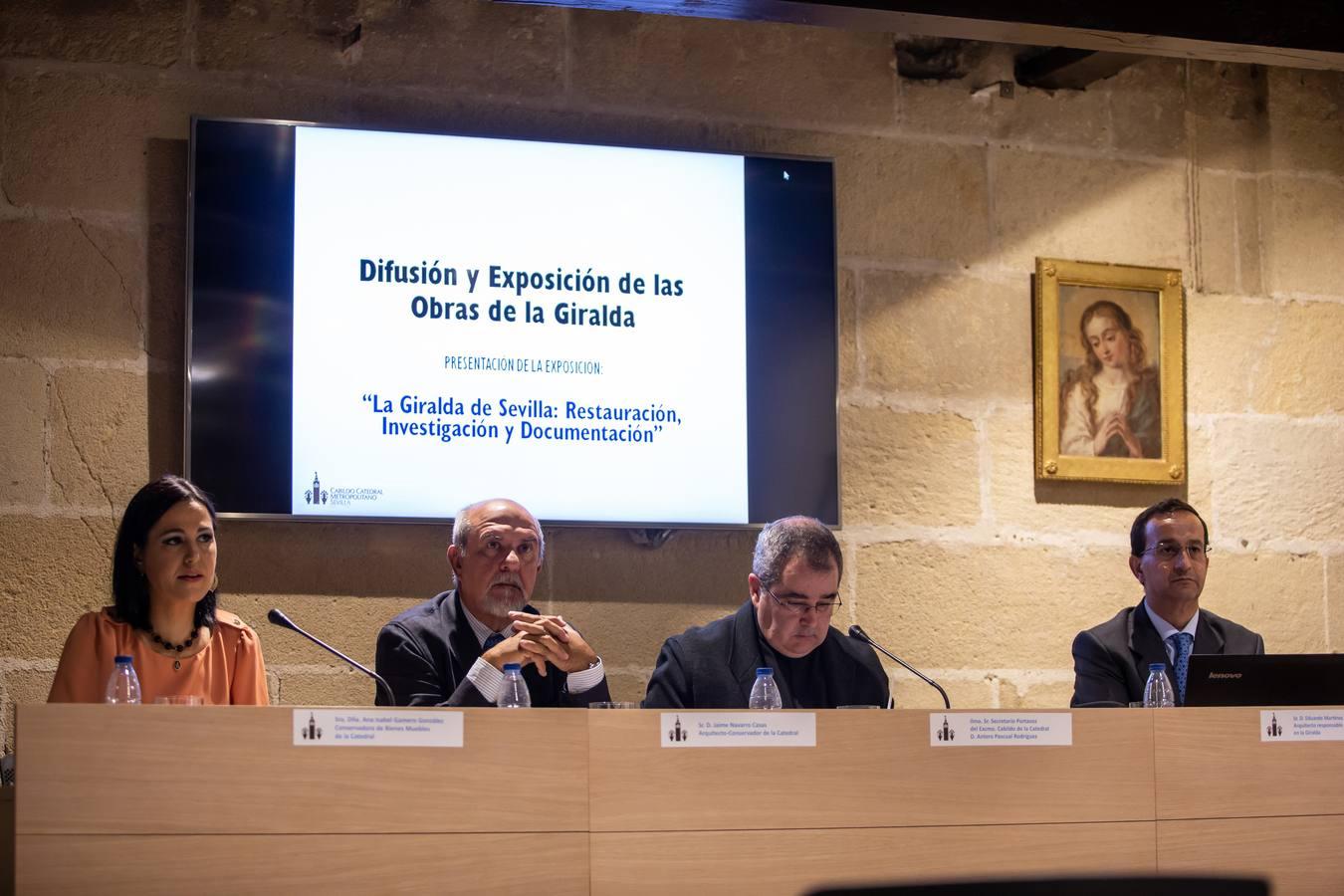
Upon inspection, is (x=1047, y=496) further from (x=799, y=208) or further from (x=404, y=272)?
(x=404, y=272)

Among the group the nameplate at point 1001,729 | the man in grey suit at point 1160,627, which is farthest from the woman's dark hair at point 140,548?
the man in grey suit at point 1160,627

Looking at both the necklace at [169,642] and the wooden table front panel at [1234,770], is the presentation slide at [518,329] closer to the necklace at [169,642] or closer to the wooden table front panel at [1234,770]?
the necklace at [169,642]

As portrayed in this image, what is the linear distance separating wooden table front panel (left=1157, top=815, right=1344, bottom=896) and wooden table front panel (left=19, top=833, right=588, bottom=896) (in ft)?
3.63

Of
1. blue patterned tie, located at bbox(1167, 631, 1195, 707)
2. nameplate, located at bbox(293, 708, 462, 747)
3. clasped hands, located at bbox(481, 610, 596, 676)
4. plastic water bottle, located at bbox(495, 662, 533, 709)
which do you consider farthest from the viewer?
blue patterned tie, located at bbox(1167, 631, 1195, 707)

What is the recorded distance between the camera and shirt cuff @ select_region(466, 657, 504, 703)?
3.17 m

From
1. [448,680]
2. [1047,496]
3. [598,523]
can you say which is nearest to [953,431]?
[1047,496]

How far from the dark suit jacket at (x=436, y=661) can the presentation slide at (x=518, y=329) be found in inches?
18.3

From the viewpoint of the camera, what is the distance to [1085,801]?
9.28 feet

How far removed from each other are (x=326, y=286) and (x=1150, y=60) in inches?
106

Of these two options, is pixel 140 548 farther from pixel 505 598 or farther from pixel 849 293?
pixel 849 293

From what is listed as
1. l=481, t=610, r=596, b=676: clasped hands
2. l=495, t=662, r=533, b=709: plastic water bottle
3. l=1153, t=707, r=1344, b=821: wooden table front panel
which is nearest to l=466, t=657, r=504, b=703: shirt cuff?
l=481, t=610, r=596, b=676: clasped hands

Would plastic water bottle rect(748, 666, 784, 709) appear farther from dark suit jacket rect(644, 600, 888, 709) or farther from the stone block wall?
the stone block wall

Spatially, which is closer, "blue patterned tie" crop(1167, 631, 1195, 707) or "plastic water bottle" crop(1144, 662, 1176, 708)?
"plastic water bottle" crop(1144, 662, 1176, 708)

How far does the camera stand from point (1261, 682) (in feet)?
10.3
